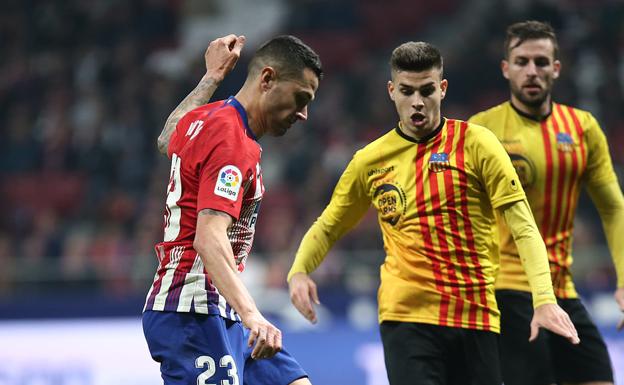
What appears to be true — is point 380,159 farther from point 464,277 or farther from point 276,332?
point 276,332

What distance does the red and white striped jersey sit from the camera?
3631mm

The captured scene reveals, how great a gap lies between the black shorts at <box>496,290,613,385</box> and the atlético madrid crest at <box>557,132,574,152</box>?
0.75 metres

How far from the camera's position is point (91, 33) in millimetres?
15320

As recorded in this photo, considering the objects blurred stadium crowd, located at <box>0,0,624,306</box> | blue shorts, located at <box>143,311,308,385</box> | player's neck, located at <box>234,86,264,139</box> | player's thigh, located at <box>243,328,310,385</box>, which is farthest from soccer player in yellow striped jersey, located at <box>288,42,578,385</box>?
blurred stadium crowd, located at <box>0,0,624,306</box>

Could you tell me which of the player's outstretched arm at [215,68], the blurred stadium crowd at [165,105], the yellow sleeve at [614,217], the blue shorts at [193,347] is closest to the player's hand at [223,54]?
the player's outstretched arm at [215,68]

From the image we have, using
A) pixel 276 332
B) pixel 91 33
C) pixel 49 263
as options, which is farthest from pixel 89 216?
pixel 276 332

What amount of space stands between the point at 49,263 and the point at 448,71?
542 centimetres

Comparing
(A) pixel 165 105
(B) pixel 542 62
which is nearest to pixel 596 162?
(B) pixel 542 62

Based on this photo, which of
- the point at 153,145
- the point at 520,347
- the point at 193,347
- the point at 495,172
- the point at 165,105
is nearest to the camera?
the point at 193,347

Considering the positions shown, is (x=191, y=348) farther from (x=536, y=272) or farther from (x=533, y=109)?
(x=533, y=109)

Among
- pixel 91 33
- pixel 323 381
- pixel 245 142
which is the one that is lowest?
pixel 323 381

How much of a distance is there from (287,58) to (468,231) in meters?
1.10

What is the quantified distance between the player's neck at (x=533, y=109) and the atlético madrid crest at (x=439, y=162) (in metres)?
0.97

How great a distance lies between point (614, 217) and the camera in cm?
505
